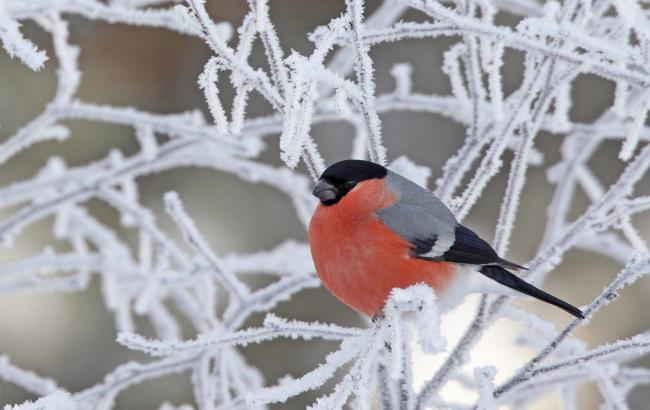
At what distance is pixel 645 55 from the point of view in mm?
1907

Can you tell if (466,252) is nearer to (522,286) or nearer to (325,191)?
(522,286)

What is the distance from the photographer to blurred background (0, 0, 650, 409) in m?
5.31

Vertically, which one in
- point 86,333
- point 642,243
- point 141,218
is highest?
point 86,333

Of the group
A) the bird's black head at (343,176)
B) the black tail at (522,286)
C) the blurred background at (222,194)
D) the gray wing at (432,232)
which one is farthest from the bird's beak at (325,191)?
the blurred background at (222,194)

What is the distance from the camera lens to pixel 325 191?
7.62ft

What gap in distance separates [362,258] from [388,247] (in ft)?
0.24

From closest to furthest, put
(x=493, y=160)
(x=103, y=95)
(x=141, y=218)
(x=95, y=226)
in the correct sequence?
(x=493, y=160)
(x=141, y=218)
(x=95, y=226)
(x=103, y=95)

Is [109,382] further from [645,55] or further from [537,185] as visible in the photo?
[537,185]

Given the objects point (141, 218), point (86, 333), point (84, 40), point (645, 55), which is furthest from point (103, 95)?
point (645, 55)

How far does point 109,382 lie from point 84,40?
157 inches

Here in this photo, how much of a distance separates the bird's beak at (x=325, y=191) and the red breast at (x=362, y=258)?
0.05m

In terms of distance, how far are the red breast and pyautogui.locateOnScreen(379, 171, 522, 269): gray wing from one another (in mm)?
23

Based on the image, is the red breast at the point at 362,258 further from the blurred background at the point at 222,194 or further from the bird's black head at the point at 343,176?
the blurred background at the point at 222,194

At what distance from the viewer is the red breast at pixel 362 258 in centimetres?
227
